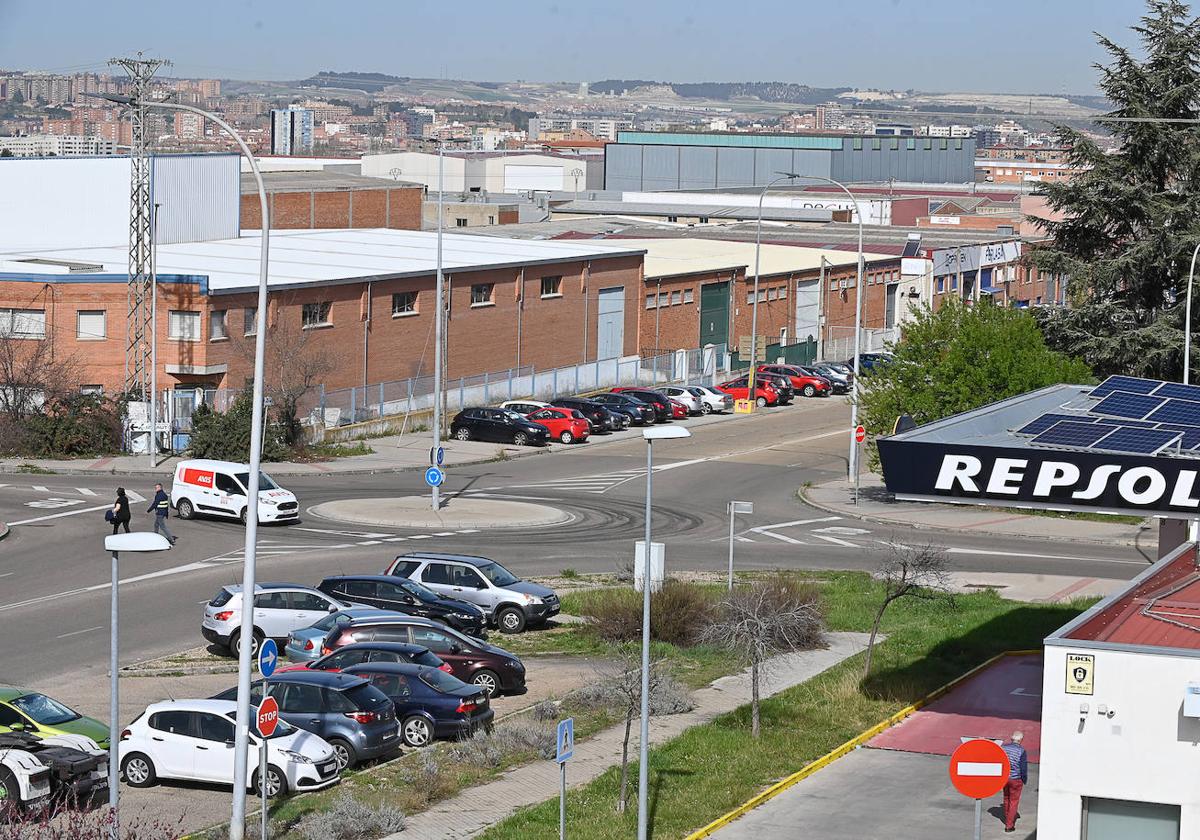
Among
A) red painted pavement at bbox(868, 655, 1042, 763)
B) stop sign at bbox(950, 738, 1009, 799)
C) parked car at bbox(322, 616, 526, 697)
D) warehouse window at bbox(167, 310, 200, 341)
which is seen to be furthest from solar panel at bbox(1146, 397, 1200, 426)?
warehouse window at bbox(167, 310, 200, 341)

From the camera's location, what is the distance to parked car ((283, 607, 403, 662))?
28.8 m

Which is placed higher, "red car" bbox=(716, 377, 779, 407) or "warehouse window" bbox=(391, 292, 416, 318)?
"warehouse window" bbox=(391, 292, 416, 318)

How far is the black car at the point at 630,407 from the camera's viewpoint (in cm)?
6347

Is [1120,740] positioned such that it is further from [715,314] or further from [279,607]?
[715,314]

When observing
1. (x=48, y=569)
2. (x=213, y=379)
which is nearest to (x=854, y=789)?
(x=48, y=569)

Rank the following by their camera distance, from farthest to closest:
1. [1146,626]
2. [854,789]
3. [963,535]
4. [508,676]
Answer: [963,535]
[508,676]
[854,789]
[1146,626]

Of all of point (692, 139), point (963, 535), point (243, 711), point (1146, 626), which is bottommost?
point (963, 535)

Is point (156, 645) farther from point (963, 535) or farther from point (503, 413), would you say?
point (503, 413)

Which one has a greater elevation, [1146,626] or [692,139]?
[692,139]

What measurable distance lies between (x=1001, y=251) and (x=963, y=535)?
63.0 m

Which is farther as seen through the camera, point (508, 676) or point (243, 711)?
point (508, 676)

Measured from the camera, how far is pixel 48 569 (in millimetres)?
36375

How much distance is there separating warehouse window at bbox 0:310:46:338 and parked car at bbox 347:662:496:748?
33.2 meters

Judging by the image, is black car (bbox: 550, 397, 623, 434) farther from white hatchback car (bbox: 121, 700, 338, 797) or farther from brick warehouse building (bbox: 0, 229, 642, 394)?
white hatchback car (bbox: 121, 700, 338, 797)
